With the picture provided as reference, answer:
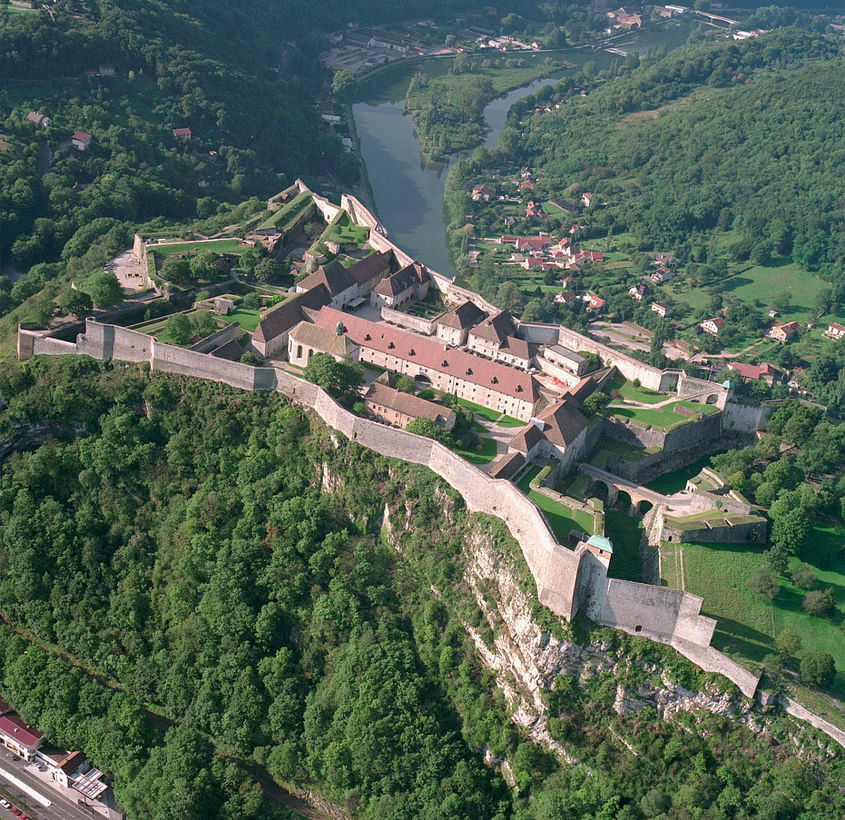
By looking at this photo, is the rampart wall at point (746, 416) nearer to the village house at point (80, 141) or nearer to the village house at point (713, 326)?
the village house at point (713, 326)

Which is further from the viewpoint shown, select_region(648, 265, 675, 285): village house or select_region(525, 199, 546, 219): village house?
select_region(525, 199, 546, 219): village house

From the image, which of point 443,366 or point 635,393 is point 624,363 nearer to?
point 635,393

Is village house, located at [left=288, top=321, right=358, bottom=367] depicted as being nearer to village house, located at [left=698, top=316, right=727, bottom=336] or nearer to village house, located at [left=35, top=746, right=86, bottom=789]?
village house, located at [left=35, top=746, right=86, bottom=789]

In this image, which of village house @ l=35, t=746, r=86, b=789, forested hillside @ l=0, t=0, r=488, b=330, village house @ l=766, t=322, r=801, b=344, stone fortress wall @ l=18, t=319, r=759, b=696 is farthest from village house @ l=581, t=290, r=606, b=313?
village house @ l=35, t=746, r=86, b=789

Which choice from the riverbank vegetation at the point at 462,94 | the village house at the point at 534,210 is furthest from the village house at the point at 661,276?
the riverbank vegetation at the point at 462,94

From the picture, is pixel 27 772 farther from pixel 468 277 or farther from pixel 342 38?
pixel 342 38

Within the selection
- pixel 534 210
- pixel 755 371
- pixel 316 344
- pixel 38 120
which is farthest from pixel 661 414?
pixel 38 120
